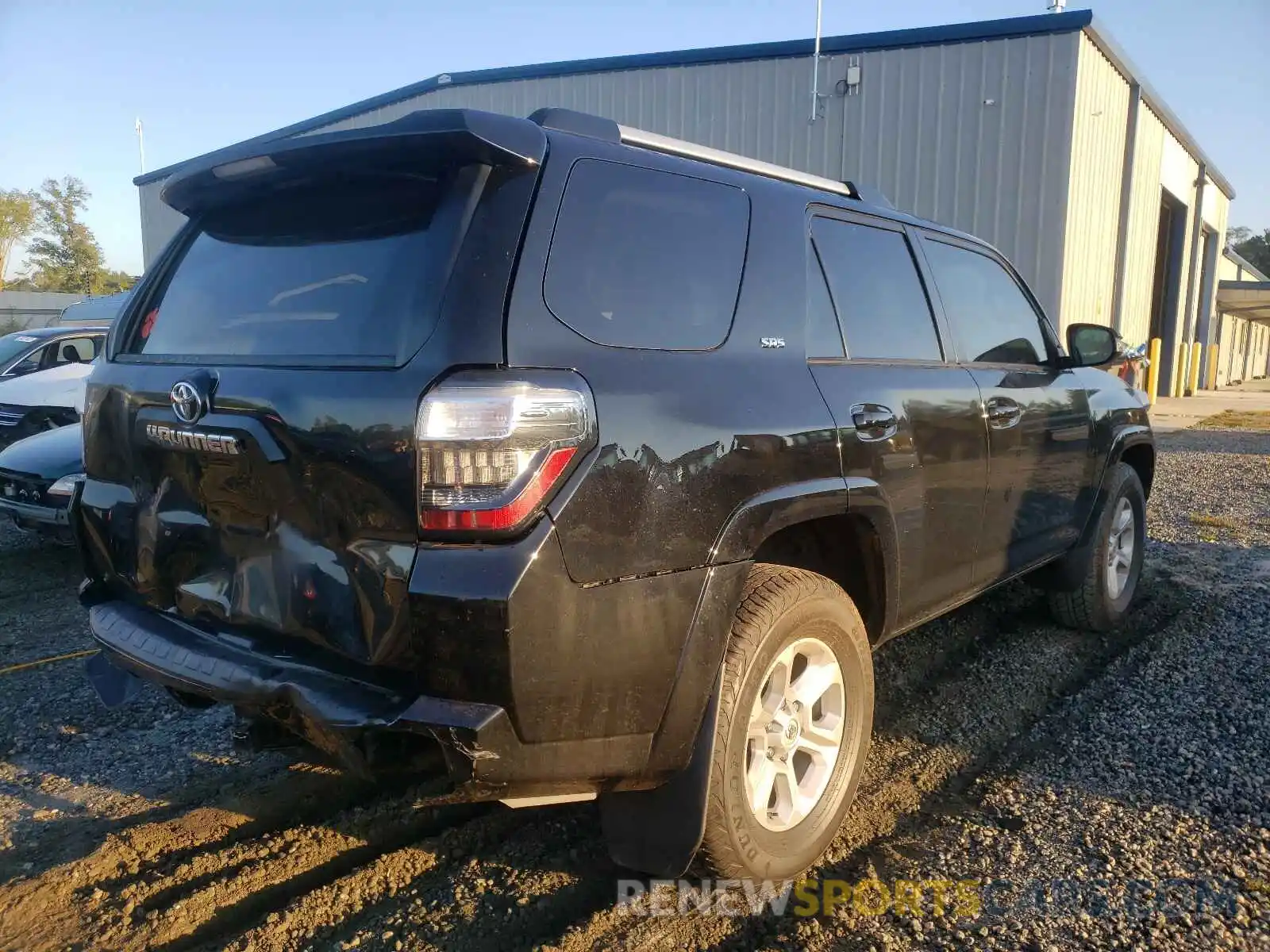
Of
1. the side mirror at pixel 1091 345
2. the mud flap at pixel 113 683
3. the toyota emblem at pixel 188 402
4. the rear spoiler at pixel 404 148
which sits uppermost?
the rear spoiler at pixel 404 148

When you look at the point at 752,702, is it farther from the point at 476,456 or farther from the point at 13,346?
the point at 13,346

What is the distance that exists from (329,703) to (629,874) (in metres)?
1.12

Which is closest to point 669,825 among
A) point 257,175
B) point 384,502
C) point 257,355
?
point 384,502

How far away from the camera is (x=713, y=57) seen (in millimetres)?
16594

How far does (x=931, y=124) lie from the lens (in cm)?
1509

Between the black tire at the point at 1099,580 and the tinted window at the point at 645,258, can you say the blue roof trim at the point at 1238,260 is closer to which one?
the black tire at the point at 1099,580

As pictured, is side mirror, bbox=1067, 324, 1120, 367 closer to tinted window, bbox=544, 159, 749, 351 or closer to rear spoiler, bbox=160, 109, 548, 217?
tinted window, bbox=544, 159, 749, 351

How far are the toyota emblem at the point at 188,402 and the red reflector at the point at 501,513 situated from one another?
75 centimetres

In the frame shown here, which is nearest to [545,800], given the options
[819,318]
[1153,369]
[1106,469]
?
[819,318]

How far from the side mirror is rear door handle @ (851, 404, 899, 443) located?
1.94 meters

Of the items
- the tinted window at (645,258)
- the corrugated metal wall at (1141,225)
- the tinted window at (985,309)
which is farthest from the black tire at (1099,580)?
the corrugated metal wall at (1141,225)

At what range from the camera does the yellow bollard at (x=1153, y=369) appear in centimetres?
2245

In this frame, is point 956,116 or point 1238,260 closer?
point 956,116

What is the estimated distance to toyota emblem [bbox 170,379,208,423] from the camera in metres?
2.29
